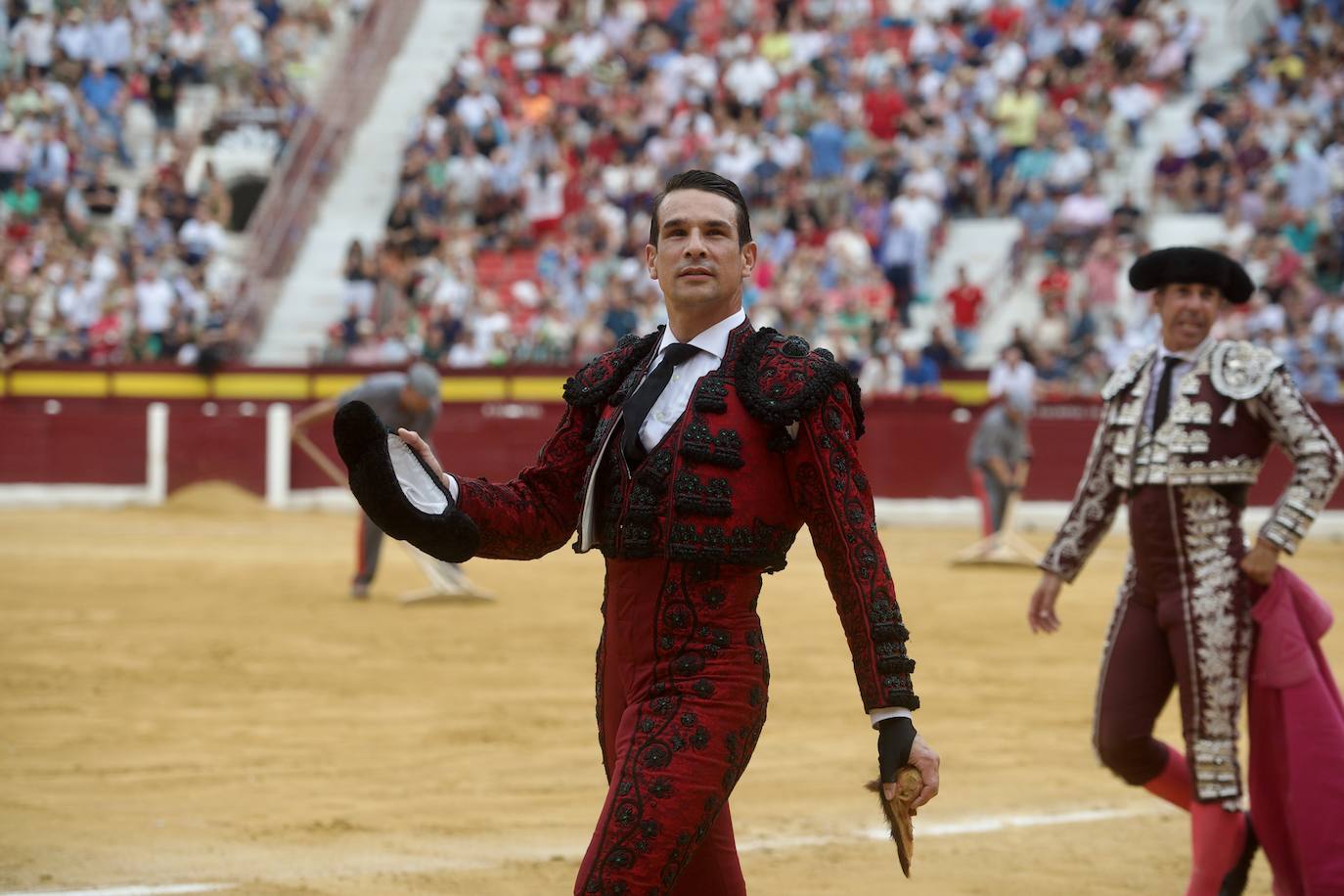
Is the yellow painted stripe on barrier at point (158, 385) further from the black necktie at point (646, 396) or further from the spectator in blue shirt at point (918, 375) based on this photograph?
the black necktie at point (646, 396)

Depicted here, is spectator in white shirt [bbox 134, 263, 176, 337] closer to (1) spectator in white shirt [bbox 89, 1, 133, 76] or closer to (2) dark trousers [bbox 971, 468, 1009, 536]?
(1) spectator in white shirt [bbox 89, 1, 133, 76]

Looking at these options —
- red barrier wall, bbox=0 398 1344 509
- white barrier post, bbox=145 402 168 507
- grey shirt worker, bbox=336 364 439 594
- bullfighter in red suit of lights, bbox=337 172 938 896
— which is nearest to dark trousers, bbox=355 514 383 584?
grey shirt worker, bbox=336 364 439 594

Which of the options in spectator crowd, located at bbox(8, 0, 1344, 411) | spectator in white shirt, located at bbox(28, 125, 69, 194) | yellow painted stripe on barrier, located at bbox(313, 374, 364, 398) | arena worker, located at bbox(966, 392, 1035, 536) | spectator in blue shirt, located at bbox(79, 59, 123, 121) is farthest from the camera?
spectator in blue shirt, located at bbox(79, 59, 123, 121)

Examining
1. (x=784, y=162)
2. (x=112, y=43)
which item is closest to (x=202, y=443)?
(x=784, y=162)

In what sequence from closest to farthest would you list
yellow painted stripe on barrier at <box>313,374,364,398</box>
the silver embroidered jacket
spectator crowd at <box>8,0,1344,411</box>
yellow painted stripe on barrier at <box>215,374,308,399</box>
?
the silver embroidered jacket < spectator crowd at <box>8,0,1344,411</box> < yellow painted stripe on barrier at <box>313,374,364,398</box> < yellow painted stripe on barrier at <box>215,374,308,399</box>

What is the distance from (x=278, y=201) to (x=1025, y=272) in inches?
314

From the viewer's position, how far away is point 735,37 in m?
20.4

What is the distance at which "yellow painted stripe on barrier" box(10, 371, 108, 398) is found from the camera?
18234 mm

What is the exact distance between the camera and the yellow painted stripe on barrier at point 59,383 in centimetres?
1823

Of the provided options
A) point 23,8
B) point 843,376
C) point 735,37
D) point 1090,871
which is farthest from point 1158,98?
point 843,376

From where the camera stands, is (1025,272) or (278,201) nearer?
(1025,272)

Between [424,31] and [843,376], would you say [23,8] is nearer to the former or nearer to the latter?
[424,31]

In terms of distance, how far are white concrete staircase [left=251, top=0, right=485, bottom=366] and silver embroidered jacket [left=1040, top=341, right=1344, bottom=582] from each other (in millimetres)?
14556

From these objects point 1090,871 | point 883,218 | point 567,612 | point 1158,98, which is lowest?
point 567,612
